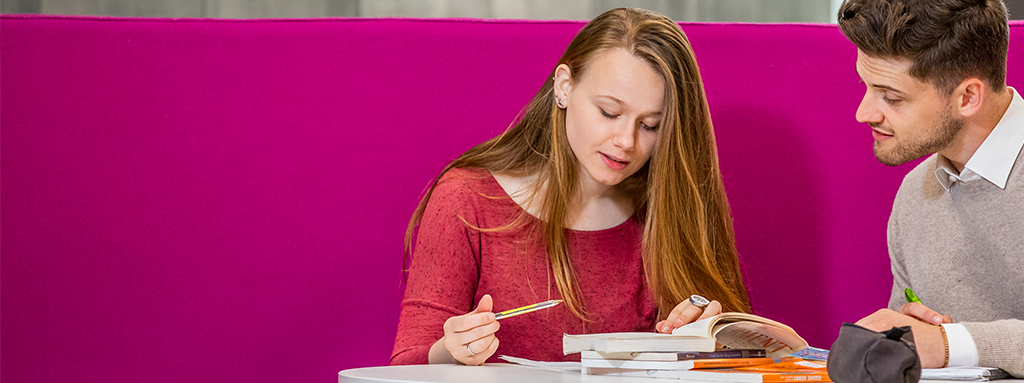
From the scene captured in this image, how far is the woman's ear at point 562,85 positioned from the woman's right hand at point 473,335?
1.48 ft

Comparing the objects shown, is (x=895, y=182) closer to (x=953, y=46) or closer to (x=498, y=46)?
(x=953, y=46)

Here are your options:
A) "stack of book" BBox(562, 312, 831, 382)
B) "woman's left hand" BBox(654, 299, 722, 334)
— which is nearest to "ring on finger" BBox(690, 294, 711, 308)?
"woman's left hand" BBox(654, 299, 722, 334)

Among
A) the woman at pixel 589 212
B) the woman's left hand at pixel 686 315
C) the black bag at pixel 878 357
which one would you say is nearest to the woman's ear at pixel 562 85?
the woman at pixel 589 212

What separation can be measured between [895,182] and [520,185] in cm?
72

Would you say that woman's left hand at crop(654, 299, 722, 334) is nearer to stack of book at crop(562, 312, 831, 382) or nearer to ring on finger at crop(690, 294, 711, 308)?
ring on finger at crop(690, 294, 711, 308)

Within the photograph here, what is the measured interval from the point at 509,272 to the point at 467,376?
455 millimetres

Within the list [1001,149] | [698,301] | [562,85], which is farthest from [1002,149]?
[562,85]

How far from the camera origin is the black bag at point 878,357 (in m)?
0.63

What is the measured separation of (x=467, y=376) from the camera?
83 cm

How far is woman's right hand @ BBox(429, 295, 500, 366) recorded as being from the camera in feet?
3.05

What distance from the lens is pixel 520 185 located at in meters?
1.35

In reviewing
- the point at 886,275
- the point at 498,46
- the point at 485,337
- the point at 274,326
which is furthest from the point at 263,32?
the point at 886,275

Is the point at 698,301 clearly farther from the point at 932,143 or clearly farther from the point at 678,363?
the point at 932,143

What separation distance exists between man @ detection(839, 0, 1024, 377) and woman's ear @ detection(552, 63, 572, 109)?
428mm
